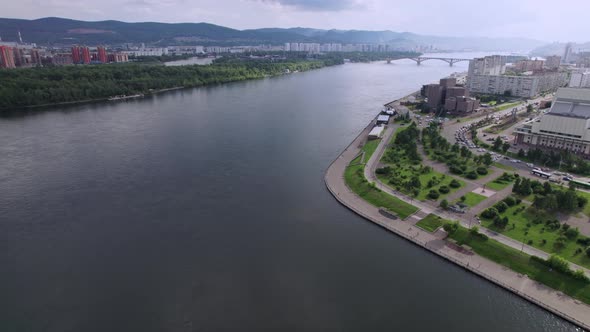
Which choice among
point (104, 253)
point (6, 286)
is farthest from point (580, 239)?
point (6, 286)

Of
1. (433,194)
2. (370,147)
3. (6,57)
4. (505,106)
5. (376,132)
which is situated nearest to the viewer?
(433,194)

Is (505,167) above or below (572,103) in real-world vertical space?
below

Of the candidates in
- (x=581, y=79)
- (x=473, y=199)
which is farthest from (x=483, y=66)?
(x=473, y=199)

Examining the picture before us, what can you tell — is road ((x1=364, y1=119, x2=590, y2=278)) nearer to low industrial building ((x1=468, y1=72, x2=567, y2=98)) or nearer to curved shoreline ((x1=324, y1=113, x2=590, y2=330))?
curved shoreline ((x1=324, y1=113, x2=590, y2=330))

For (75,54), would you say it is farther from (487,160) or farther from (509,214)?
(509,214)

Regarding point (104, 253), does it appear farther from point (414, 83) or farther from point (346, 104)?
point (414, 83)

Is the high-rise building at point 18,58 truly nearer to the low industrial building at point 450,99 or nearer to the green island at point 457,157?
the low industrial building at point 450,99

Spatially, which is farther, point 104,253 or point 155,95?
point 155,95
